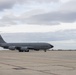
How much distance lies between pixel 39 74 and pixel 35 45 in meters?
97.1

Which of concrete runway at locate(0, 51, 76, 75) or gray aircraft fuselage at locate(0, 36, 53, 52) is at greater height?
gray aircraft fuselage at locate(0, 36, 53, 52)

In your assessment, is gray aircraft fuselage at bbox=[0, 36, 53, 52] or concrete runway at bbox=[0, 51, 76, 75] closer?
concrete runway at bbox=[0, 51, 76, 75]

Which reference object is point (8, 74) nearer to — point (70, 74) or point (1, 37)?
point (70, 74)

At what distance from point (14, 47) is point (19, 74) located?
10036cm

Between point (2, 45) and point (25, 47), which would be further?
point (2, 45)

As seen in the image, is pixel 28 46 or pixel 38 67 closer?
pixel 38 67

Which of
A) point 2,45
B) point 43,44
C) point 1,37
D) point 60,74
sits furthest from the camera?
point 1,37

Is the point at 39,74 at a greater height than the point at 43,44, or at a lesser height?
lesser

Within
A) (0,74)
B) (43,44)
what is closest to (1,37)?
(43,44)

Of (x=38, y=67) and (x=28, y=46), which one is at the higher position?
(x=28, y=46)

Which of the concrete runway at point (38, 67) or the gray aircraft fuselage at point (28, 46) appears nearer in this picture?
the concrete runway at point (38, 67)

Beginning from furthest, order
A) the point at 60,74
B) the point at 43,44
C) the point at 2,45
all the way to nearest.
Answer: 1. the point at 2,45
2. the point at 43,44
3. the point at 60,74

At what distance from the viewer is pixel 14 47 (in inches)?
4579

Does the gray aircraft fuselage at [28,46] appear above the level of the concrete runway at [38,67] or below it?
above
